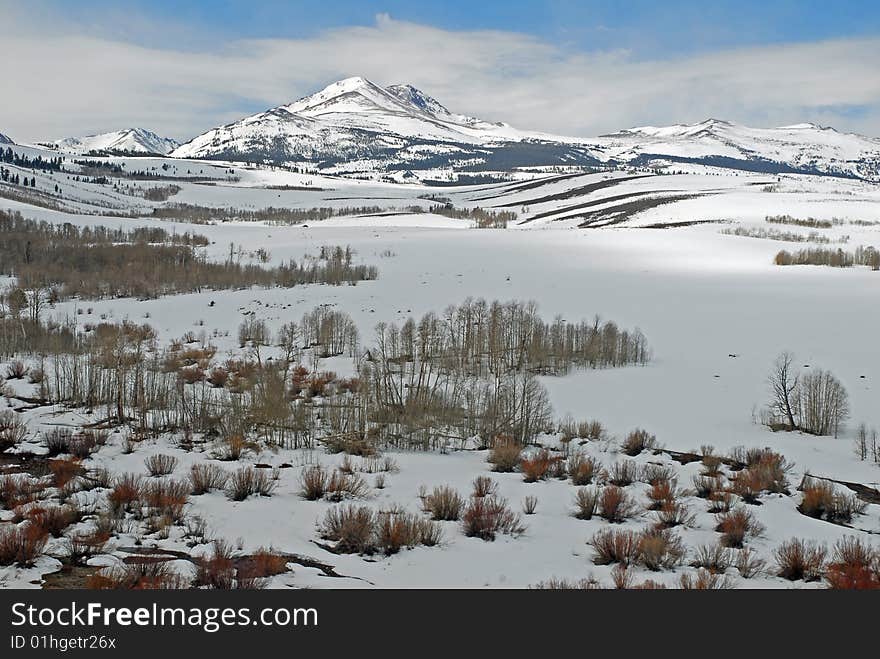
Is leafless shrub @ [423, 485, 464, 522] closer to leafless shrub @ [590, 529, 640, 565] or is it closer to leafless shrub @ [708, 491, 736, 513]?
leafless shrub @ [590, 529, 640, 565]

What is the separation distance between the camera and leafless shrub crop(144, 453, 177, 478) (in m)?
10.1

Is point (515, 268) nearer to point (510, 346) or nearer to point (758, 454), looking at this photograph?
point (510, 346)

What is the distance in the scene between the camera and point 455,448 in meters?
13.1

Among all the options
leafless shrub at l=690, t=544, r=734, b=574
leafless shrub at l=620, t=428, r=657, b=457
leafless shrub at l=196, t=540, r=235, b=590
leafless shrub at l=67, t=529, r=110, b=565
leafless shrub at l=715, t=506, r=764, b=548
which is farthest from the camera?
leafless shrub at l=620, t=428, r=657, b=457

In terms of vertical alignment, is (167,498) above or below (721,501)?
above

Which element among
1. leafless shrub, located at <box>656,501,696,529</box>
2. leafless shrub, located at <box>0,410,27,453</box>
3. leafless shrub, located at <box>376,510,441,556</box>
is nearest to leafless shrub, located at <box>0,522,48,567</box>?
leafless shrub, located at <box>376,510,441,556</box>

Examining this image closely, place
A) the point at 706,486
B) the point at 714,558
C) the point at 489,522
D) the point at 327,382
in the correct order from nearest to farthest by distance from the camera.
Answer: the point at 714,558 → the point at 489,522 → the point at 706,486 → the point at 327,382

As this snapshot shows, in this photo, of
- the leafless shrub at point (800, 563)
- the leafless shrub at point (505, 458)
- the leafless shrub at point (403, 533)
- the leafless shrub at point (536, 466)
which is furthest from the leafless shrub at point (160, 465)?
the leafless shrub at point (800, 563)

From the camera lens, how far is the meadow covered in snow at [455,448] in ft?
23.6

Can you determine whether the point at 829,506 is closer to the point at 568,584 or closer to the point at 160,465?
the point at 568,584

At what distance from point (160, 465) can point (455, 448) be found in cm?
577

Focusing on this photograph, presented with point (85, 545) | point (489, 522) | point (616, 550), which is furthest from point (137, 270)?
point (616, 550)

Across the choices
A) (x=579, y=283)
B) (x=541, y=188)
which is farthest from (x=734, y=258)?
(x=541, y=188)

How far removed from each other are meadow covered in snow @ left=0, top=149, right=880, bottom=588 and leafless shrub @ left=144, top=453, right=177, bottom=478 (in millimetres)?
81
